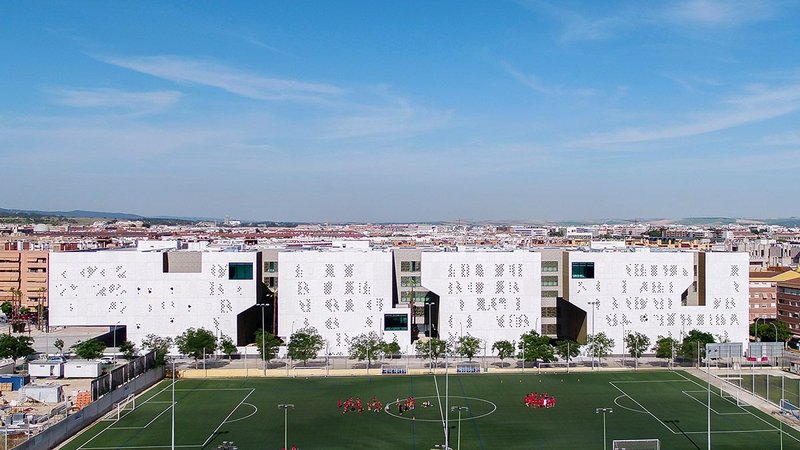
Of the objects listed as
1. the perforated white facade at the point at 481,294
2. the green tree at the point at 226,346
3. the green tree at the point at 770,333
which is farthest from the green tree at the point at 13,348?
the green tree at the point at 770,333

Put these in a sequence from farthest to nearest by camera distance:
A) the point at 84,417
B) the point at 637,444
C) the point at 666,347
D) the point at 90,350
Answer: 1. the point at 666,347
2. the point at 90,350
3. the point at 84,417
4. the point at 637,444

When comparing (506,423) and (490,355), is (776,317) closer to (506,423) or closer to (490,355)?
(490,355)

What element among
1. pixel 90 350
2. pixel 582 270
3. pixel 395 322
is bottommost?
pixel 90 350

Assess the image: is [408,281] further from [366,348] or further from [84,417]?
[84,417]

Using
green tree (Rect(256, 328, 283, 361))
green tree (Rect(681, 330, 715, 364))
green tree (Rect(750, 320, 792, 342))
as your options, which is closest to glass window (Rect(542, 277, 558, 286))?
green tree (Rect(681, 330, 715, 364))

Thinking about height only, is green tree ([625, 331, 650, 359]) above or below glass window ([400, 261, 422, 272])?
below

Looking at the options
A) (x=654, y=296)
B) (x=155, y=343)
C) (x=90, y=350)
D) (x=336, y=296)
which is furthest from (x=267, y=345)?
(x=654, y=296)

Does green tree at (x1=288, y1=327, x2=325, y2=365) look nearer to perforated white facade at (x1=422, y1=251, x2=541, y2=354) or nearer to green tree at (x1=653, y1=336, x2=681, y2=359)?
perforated white facade at (x1=422, y1=251, x2=541, y2=354)
